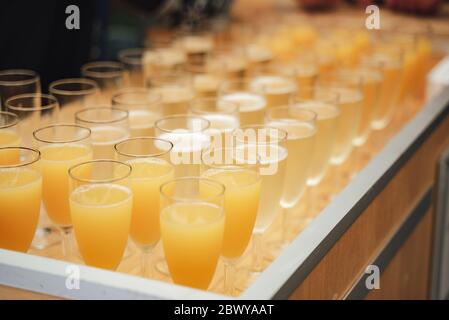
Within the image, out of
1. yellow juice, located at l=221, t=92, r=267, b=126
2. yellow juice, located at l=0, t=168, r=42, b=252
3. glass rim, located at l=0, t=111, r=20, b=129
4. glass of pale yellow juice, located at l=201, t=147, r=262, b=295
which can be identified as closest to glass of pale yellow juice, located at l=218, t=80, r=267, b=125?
yellow juice, located at l=221, t=92, r=267, b=126

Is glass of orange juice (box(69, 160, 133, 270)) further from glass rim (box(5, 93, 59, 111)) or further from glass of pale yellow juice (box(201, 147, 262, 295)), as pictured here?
glass rim (box(5, 93, 59, 111))

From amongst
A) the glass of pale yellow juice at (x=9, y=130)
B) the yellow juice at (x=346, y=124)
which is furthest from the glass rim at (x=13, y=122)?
the yellow juice at (x=346, y=124)

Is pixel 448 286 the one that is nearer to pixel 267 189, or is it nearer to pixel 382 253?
pixel 382 253

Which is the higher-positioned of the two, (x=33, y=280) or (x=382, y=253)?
(x=33, y=280)

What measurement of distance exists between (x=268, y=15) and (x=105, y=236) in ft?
8.19

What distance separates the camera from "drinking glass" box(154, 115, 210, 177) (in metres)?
1.47

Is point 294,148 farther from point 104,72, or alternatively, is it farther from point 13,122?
point 104,72

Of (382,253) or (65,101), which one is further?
(65,101)

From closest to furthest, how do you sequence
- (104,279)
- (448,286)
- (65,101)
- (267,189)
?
1. (104,279)
2. (267,189)
3. (65,101)
4. (448,286)

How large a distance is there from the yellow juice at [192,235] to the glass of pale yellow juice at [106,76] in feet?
3.06

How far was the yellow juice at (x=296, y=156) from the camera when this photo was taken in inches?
63.0

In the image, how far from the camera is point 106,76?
7.00ft
